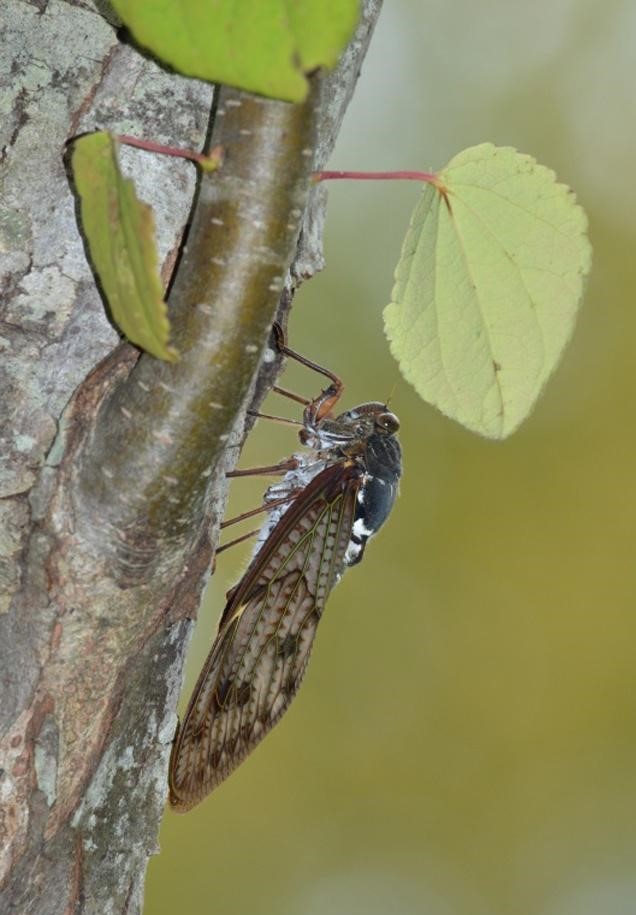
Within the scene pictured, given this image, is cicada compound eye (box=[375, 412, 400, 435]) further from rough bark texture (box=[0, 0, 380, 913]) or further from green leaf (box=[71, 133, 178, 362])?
green leaf (box=[71, 133, 178, 362])

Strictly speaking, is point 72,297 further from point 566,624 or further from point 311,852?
point 311,852

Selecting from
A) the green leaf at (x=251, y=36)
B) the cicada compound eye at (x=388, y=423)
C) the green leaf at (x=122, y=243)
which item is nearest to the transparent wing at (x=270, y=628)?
the cicada compound eye at (x=388, y=423)

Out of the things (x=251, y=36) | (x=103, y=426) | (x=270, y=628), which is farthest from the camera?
(x=270, y=628)

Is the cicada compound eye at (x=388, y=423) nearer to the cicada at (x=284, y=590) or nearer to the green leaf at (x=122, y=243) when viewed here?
the cicada at (x=284, y=590)

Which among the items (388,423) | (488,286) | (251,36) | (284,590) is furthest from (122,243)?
(388,423)

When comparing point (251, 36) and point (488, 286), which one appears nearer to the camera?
point (251, 36)

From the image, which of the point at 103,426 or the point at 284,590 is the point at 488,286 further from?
the point at 284,590

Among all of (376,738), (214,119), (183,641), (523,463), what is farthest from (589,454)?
(214,119)

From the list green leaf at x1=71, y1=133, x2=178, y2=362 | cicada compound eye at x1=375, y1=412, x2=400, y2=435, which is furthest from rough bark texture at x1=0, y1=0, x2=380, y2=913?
cicada compound eye at x1=375, y1=412, x2=400, y2=435
